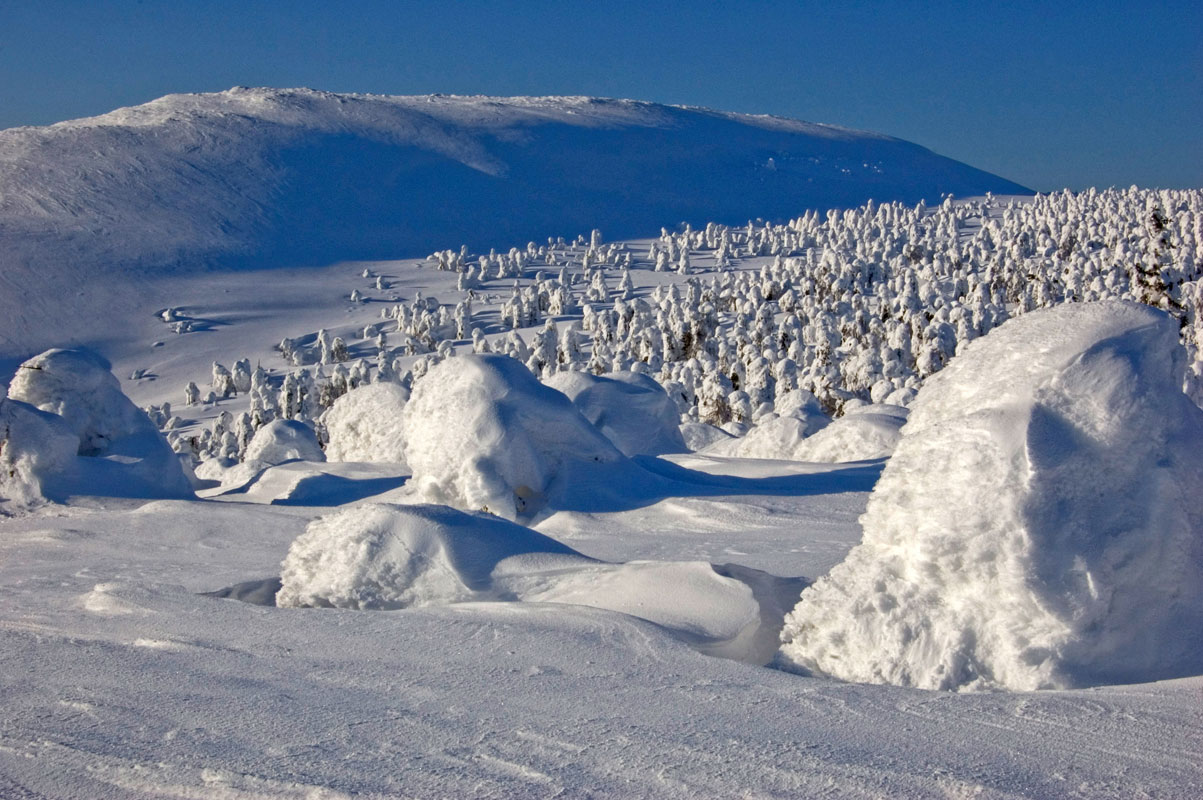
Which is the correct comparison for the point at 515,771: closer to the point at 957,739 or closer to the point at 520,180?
the point at 957,739

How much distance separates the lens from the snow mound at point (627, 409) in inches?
595

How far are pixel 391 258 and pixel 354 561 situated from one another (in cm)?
8845

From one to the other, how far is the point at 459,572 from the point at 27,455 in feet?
26.0

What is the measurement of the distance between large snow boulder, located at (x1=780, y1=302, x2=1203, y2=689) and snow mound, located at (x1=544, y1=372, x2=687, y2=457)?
10834 millimetres

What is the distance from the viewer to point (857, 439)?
12.8m

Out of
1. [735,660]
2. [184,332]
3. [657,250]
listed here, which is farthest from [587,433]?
[657,250]

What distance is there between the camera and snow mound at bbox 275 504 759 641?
4.71 m

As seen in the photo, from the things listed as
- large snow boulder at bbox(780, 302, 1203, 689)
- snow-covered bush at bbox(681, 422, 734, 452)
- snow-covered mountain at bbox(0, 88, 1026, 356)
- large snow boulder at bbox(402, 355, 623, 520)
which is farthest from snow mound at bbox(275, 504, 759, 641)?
snow-covered mountain at bbox(0, 88, 1026, 356)

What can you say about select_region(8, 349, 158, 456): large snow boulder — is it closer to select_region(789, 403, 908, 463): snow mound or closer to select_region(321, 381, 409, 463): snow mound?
select_region(321, 381, 409, 463): snow mound

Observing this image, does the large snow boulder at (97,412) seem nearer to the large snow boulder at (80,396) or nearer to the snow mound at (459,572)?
the large snow boulder at (80,396)

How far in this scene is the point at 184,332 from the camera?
64.8 m

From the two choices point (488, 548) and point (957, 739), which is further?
point (488, 548)

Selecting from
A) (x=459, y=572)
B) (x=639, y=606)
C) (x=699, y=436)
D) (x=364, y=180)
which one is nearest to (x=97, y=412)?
(x=459, y=572)

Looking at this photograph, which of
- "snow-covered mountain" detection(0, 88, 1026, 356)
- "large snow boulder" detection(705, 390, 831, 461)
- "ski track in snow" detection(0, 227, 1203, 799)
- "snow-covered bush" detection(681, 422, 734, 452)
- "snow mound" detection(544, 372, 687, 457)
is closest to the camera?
"ski track in snow" detection(0, 227, 1203, 799)
